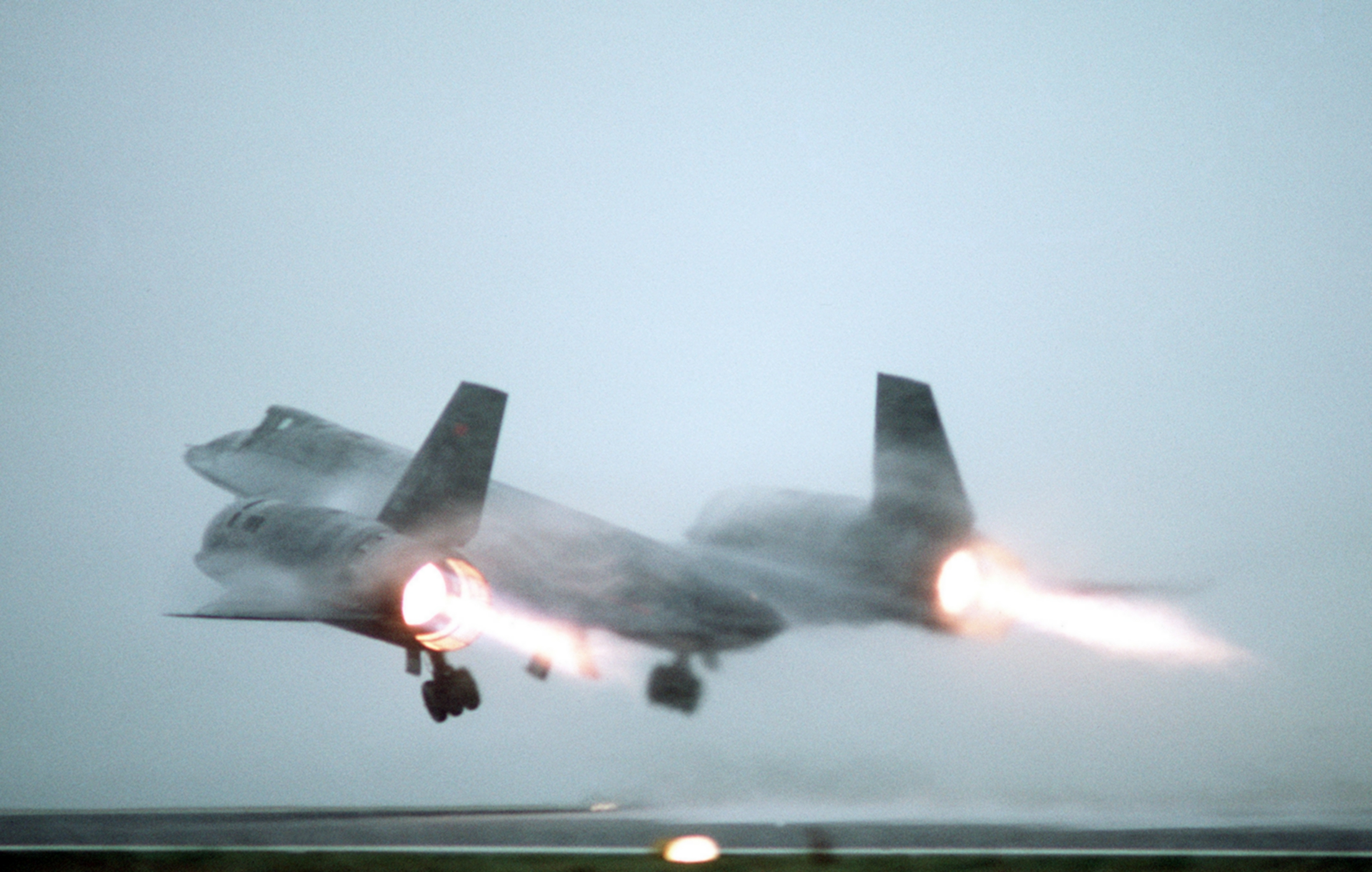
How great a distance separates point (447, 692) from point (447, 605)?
15.9 ft

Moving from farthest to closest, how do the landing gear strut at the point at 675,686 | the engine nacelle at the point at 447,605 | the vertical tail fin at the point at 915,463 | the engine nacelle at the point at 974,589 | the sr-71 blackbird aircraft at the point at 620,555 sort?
the landing gear strut at the point at 675,686 < the engine nacelle at the point at 974,589 < the vertical tail fin at the point at 915,463 < the sr-71 blackbird aircraft at the point at 620,555 < the engine nacelle at the point at 447,605

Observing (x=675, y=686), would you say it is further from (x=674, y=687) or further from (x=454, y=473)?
(x=454, y=473)

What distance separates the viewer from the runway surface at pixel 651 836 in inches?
716

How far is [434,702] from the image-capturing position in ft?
79.6

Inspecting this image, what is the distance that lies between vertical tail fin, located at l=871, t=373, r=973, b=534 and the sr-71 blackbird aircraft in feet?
0.09

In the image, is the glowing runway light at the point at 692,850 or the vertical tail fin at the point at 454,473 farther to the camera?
the vertical tail fin at the point at 454,473

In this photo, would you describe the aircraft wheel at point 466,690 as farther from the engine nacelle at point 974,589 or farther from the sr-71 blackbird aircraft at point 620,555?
the engine nacelle at point 974,589

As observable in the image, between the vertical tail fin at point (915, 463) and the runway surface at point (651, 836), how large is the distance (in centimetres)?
600

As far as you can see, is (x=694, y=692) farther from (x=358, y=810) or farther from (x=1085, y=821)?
(x=358, y=810)

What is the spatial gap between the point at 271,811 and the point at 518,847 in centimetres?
1522

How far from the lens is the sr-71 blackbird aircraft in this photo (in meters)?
20.5

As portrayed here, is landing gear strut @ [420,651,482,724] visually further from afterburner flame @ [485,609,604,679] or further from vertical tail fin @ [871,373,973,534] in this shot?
vertical tail fin @ [871,373,973,534]

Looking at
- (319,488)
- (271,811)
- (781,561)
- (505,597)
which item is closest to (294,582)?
(505,597)

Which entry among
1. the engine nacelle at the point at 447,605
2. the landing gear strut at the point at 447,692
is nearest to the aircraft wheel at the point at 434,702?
the landing gear strut at the point at 447,692
